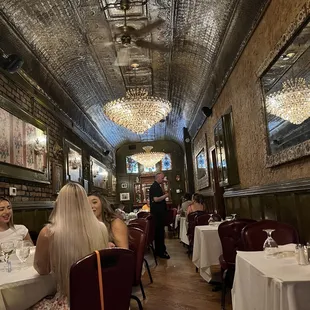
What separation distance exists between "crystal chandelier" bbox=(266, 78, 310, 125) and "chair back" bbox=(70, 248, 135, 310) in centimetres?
248

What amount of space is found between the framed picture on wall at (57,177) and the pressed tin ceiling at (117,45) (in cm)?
148

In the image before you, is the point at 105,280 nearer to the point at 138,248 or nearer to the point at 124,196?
the point at 138,248

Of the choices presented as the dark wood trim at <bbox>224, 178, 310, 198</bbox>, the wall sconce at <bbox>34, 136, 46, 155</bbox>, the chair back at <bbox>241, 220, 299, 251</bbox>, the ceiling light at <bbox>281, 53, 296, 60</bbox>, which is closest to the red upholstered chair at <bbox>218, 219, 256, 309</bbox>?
the chair back at <bbox>241, 220, 299, 251</bbox>

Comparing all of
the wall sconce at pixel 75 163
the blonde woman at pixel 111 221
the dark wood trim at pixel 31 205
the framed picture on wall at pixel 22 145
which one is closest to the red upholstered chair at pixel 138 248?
the blonde woman at pixel 111 221

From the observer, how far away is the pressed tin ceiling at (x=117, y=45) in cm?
543

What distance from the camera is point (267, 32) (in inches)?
181

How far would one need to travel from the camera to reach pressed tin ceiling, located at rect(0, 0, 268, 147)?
5428 mm

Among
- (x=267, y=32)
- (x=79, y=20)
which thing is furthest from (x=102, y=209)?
(x=79, y=20)

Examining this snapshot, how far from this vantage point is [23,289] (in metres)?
2.08

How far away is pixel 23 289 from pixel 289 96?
3218 millimetres

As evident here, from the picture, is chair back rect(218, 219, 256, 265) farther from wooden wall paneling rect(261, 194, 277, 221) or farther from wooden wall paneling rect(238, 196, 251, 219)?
wooden wall paneling rect(238, 196, 251, 219)

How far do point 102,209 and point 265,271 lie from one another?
1.48m

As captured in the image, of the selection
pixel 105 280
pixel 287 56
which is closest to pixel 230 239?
pixel 287 56

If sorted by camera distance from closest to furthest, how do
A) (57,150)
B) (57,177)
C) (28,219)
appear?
(28,219)
(57,177)
(57,150)
